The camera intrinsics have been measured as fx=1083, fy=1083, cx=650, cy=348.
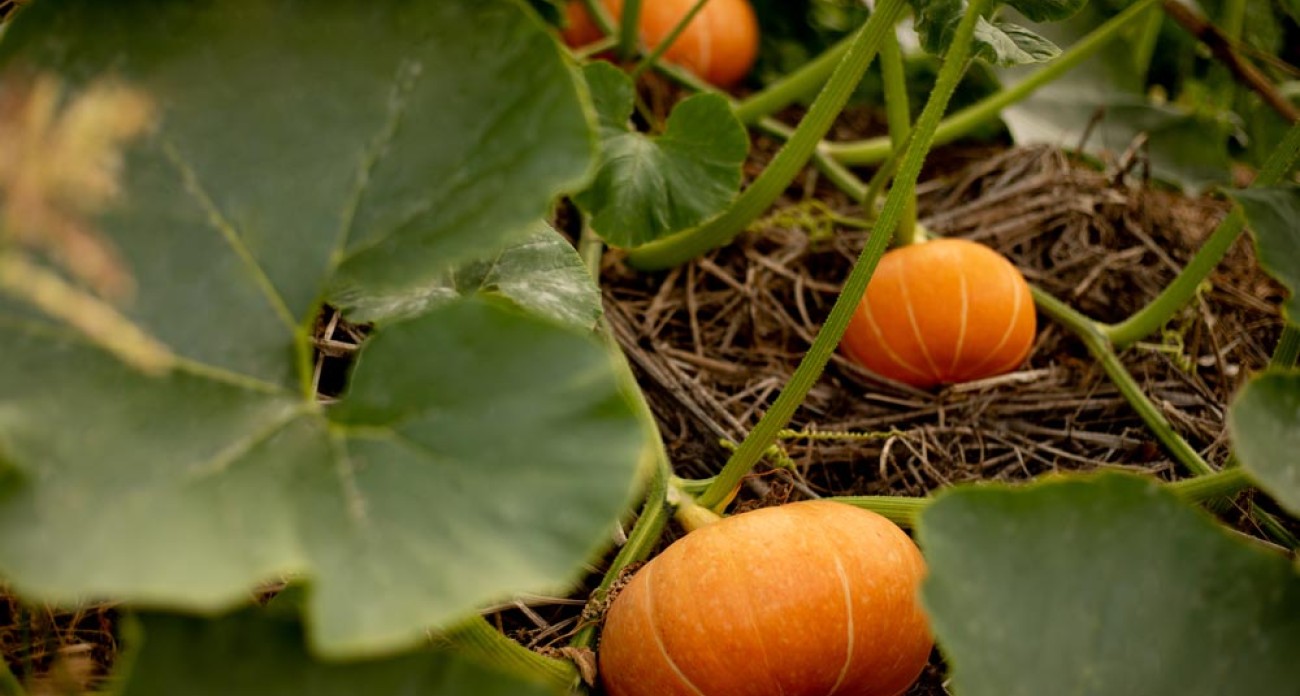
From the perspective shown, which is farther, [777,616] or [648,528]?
[648,528]

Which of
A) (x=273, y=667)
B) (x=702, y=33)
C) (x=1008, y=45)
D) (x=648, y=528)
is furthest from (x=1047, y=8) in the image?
(x=273, y=667)

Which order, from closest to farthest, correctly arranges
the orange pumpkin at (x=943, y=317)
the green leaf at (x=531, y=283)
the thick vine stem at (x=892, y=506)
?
the green leaf at (x=531, y=283) → the thick vine stem at (x=892, y=506) → the orange pumpkin at (x=943, y=317)

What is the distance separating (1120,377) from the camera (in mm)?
1348

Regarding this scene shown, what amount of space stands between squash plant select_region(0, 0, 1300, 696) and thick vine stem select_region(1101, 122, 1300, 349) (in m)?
0.50

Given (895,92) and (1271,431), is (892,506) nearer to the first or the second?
(1271,431)

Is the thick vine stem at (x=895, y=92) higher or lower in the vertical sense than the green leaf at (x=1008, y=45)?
lower

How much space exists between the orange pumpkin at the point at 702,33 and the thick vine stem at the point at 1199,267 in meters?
0.72

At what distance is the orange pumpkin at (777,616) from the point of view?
35.5 inches

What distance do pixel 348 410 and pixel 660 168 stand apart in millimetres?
682

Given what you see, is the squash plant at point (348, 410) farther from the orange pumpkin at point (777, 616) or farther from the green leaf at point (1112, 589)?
the orange pumpkin at point (777, 616)

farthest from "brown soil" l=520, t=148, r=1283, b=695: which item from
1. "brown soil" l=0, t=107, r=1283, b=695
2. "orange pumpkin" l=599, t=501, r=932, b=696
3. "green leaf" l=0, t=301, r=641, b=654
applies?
"green leaf" l=0, t=301, r=641, b=654

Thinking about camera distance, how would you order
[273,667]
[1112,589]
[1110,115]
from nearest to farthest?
[273,667] → [1112,589] → [1110,115]

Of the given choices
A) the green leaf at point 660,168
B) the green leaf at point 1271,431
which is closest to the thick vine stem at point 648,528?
the green leaf at point 660,168

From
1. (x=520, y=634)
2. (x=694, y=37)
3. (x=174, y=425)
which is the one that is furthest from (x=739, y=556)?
(x=694, y=37)
